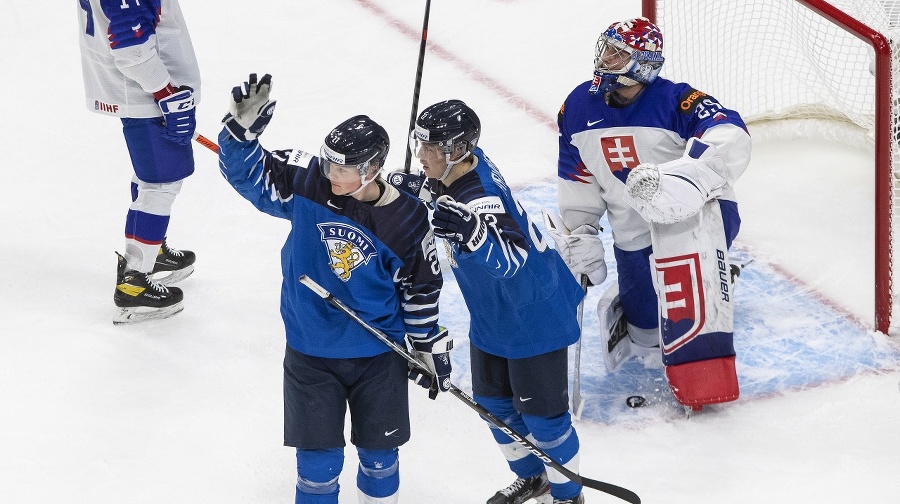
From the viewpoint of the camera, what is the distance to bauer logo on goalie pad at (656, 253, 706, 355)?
356 cm

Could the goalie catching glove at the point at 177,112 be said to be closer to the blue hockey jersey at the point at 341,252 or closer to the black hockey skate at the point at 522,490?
the blue hockey jersey at the point at 341,252

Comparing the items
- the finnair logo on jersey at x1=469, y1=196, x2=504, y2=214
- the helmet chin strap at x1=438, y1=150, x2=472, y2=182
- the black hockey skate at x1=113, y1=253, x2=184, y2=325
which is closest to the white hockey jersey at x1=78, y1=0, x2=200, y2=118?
the black hockey skate at x1=113, y1=253, x2=184, y2=325

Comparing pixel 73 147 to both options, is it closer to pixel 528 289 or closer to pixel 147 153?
pixel 147 153

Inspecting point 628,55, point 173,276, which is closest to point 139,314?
point 173,276

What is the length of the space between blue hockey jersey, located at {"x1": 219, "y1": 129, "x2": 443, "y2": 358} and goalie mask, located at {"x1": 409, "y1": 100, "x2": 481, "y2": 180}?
178 millimetres

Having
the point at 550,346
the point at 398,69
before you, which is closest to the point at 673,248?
the point at 550,346

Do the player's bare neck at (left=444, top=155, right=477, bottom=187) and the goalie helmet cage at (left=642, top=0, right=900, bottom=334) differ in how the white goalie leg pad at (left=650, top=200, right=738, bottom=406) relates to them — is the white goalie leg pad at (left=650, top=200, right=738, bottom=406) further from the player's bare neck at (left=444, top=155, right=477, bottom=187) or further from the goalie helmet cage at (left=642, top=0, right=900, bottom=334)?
the goalie helmet cage at (left=642, top=0, right=900, bottom=334)

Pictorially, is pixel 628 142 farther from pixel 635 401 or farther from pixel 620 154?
pixel 635 401

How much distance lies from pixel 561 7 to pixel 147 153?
10.5 ft

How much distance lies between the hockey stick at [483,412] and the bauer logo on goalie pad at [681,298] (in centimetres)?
58

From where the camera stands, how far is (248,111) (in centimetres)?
282

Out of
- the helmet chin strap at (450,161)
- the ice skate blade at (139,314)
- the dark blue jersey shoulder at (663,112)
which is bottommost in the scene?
the ice skate blade at (139,314)

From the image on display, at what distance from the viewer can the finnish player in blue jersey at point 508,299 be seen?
2.91m

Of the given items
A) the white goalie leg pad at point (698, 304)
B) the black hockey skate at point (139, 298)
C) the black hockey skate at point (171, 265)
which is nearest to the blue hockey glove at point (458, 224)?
the white goalie leg pad at point (698, 304)
